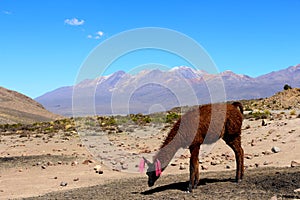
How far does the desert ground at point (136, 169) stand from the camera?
36.3 ft

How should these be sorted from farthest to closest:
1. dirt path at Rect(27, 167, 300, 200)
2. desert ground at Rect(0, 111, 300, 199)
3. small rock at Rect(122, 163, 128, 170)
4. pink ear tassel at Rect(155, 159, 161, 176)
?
small rock at Rect(122, 163, 128, 170) → pink ear tassel at Rect(155, 159, 161, 176) → desert ground at Rect(0, 111, 300, 199) → dirt path at Rect(27, 167, 300, 200)

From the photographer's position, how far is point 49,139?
35.0m

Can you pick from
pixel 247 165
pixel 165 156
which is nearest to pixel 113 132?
pixel 247 165

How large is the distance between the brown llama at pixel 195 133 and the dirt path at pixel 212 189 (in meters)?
0.41

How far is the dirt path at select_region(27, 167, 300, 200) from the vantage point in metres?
10.2

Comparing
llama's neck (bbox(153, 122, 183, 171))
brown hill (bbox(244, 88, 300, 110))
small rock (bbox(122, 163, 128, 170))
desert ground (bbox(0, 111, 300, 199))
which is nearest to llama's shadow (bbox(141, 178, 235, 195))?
desert ground (bbox(0, 111, 300, 199))

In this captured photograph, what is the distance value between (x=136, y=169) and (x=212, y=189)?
7643 millimetres

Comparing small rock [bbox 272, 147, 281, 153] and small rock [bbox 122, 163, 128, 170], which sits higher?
small rock [bbox 272, 147, 281, 153]

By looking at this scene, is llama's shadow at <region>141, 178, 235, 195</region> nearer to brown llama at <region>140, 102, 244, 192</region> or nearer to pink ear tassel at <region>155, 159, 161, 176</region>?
brown llama at <region>140, 102, 244, 192</region>

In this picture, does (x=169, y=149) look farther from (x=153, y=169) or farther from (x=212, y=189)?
(x=212, y=189)

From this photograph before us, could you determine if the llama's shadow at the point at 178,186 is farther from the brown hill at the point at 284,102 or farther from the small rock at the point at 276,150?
the brown hill at the point at 284,102

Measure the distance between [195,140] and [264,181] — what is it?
7.41 ft

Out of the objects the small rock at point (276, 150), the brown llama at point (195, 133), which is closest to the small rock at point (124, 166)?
the small rock at point (276, 150)

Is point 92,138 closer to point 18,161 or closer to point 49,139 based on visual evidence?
point 49,139
